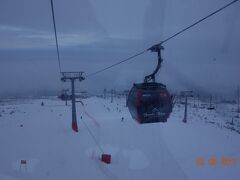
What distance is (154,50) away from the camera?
6.67 metres

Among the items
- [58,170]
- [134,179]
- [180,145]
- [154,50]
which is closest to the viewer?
[154,50]

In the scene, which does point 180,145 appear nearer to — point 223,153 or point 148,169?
point 223,153

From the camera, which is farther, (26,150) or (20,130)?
(20,130)

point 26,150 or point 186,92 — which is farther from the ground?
point 186,92

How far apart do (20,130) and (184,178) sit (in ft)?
64.3

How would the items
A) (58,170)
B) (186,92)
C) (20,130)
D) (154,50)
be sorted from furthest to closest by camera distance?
(186,92) → (20,130) → (58,170) → (154,50)

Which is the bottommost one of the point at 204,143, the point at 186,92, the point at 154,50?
the point at 204,143

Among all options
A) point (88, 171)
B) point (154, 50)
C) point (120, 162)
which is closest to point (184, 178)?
point (120, 162)

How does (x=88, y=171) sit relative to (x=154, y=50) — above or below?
below

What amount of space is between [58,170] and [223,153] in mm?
13339

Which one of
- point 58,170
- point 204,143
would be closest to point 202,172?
point 204,143

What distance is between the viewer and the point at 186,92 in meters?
31.0

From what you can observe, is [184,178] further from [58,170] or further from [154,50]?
[154,50]

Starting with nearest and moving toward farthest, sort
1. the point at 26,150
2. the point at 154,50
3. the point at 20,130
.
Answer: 1. the point at 154,50
2. the point at 26,150
3. the point at 20,130
